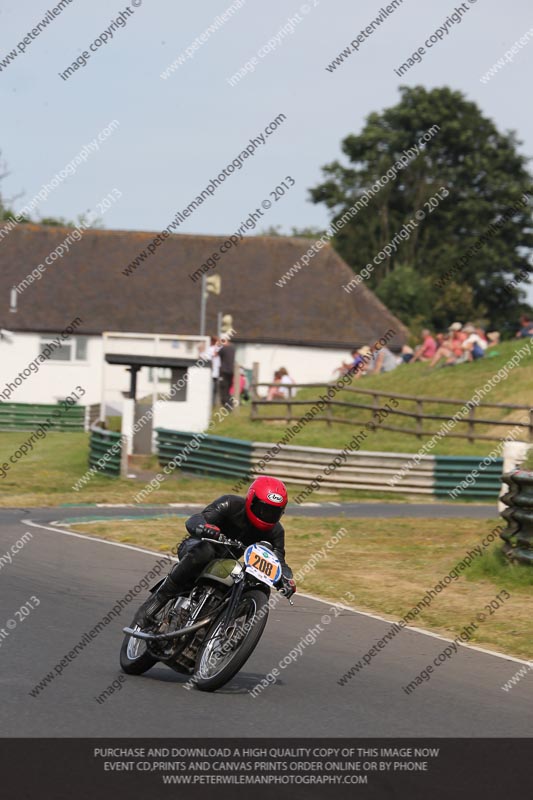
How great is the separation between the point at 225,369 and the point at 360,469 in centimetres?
636

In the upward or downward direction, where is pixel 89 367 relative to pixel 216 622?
downward

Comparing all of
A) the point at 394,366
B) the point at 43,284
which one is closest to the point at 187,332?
the point at 43,284

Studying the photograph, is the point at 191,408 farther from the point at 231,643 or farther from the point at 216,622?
the point at 231,643

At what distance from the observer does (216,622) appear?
8.15m

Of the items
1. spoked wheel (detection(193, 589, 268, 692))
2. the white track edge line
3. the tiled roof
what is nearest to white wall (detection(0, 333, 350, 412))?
the tiled roof

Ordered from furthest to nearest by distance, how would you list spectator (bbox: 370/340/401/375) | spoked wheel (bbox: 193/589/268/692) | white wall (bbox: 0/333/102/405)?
white wall (bbox: 0/333/102/405)
spectator (bbox: 370/340/401/375)
spoked wheel (bbox: 193/589/268/692)

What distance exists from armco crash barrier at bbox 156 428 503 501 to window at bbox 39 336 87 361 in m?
23.1

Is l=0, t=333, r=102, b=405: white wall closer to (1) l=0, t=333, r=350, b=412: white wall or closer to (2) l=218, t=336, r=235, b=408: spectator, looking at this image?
(1) l=0, t=333, r=350, b=412: white wall

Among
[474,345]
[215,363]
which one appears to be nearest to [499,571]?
[215,363]

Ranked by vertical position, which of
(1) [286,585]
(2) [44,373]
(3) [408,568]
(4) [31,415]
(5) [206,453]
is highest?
(1) [286,585]

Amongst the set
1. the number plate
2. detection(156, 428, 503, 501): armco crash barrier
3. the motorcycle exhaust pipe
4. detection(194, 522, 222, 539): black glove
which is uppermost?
detection(194, 522, 222, 539): black glove

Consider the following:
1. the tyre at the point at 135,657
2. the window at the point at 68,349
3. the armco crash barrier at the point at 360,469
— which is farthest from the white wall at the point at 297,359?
the tyre at the point at 135,657

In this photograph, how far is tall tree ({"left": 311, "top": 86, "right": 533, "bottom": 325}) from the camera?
72.3 metres
